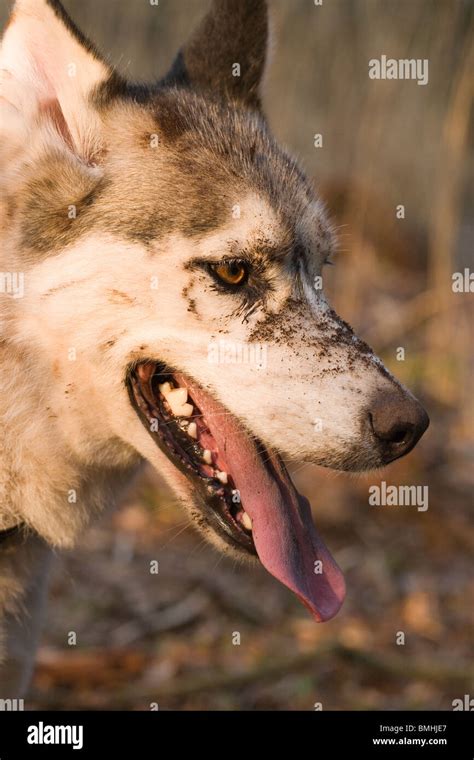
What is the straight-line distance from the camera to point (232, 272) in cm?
303

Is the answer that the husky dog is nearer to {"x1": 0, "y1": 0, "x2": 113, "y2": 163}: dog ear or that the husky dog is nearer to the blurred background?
{"x1": 0, "y1": 0, "x2": 113, "y2": 163}: dog ear

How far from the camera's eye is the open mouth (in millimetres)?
3080

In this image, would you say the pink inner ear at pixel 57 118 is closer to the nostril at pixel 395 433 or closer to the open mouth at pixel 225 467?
the open mouth at pixel 225 467

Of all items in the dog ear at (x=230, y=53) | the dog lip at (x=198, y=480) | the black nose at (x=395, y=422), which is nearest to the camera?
the black nose at (x=395, y=422)

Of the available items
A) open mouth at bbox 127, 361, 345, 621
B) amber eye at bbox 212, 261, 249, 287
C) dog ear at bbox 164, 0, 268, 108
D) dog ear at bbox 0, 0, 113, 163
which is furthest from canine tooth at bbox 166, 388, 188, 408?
dog ear at bbox 164, 0, 268, 108

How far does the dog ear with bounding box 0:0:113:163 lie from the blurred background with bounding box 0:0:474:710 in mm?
547

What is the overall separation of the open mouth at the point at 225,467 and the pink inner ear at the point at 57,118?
0.82 m

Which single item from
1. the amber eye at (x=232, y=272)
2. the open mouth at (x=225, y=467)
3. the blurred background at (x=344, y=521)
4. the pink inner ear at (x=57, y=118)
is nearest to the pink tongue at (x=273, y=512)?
the open mouth at (x=225, y=467)

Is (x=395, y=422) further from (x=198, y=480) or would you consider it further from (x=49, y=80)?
(x=49, y=80)

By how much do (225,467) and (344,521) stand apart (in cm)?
348

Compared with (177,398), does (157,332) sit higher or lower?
higher

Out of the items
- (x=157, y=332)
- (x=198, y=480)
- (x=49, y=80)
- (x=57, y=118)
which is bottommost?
(x=198, y=480)

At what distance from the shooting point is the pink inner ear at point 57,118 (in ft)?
10.4

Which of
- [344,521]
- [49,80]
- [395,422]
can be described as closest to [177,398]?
[395,422]
